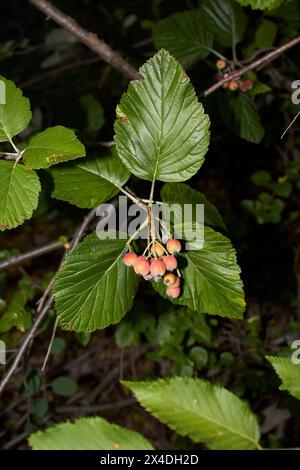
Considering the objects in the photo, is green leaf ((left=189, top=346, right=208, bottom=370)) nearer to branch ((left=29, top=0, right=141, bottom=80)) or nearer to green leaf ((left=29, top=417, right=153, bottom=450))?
branch ((left=29, top=0, right=141, bottom=80))

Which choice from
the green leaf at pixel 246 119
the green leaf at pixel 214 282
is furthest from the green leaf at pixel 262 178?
the green leaf at pixel 214 282

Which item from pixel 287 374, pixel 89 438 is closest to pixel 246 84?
pixel 287 374

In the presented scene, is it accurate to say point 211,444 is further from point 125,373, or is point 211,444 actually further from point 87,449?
point 125,373

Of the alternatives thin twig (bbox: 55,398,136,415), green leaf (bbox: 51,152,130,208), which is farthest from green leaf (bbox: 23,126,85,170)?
thin twig (bbox: 55,398,136,415)

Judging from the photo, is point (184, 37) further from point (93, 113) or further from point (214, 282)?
point (214, 282)

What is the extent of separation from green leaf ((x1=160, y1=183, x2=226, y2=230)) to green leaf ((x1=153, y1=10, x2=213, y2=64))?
0.80 meters

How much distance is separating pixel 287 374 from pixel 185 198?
0.49 m

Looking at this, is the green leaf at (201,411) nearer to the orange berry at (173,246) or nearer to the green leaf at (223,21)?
the orange berry at (173,246)

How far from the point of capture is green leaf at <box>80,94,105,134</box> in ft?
5.75

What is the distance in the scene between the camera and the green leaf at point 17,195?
841 mm

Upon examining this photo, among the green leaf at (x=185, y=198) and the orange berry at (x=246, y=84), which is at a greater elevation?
the orange berry at (x=246, y=84)

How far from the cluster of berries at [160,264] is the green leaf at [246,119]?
82 cm

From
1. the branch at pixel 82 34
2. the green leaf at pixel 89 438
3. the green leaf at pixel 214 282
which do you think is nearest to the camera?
the green leaf at pixel 89 438

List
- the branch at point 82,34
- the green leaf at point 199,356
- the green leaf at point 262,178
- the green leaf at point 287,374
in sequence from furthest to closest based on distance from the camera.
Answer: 1. the green leaf at point 262,178
2. the green leaf at point 199,356
3. the branch at point 82,34
4. the green leaf at point 287,374
